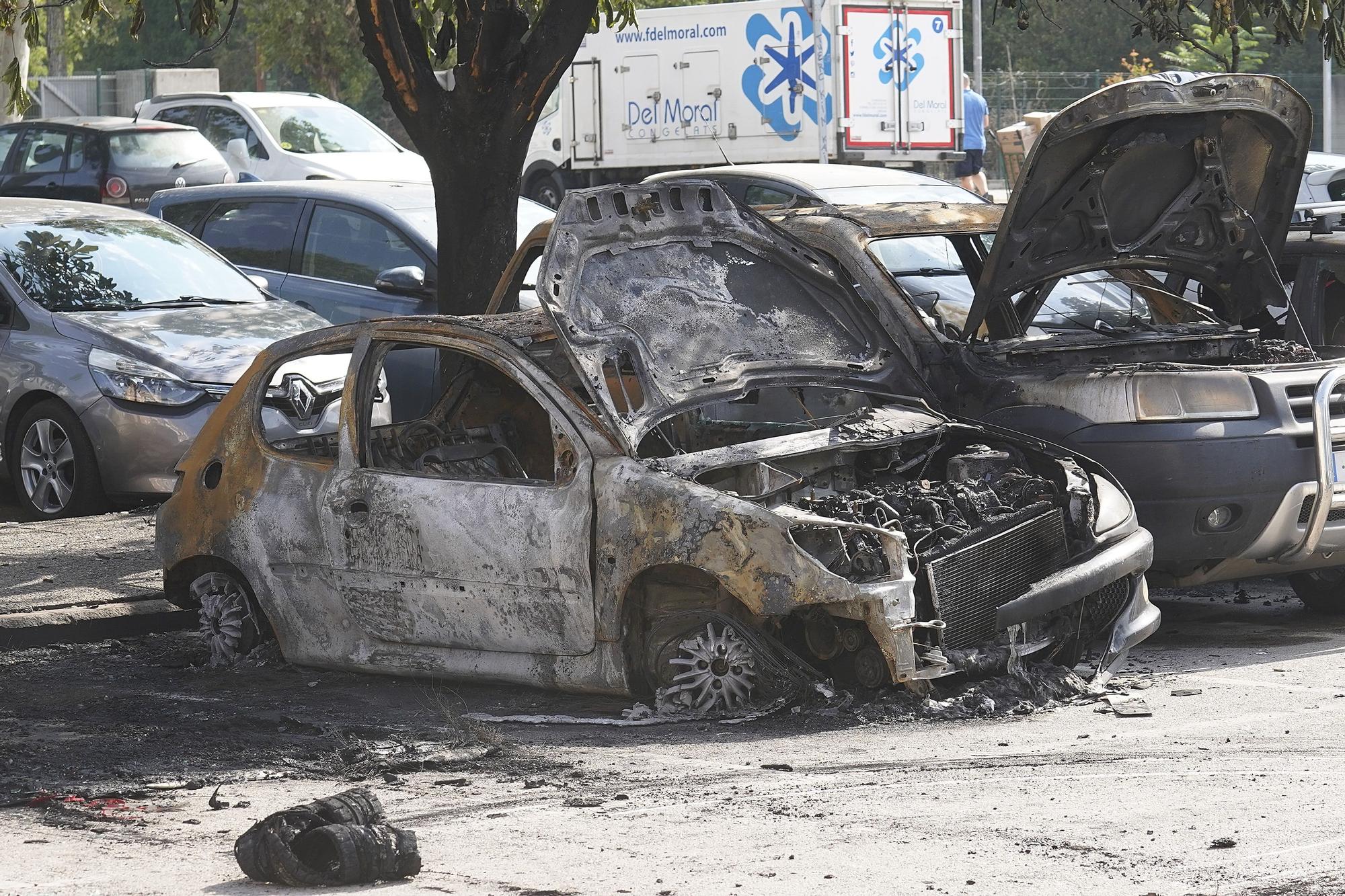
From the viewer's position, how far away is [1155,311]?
30.7ft

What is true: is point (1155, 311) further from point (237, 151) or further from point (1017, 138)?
point (1017, 138)

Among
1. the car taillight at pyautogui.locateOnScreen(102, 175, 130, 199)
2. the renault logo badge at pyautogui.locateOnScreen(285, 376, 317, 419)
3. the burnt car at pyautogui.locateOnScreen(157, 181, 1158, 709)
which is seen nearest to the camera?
the burnt car at pyautogui.locateOnScreen(157, 181, 1158, 709)

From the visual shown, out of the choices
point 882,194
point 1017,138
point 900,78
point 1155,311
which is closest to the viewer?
point 1155,311

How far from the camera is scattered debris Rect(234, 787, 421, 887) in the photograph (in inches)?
190

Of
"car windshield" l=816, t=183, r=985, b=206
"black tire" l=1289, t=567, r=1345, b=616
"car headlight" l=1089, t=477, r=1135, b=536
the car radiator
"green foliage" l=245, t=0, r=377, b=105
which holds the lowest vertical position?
"black tire" l=1289, t=567, r=1345, b=616

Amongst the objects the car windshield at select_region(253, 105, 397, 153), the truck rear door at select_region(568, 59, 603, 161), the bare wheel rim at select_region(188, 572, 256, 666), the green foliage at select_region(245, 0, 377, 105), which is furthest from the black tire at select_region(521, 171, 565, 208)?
the bare wheel rim at select_region(188, 572, 256, 666)

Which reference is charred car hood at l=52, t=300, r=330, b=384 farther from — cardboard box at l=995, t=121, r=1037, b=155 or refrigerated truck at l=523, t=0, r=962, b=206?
cardboard box at l=995, t=121, r=1037, b=155

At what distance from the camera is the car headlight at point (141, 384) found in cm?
1072

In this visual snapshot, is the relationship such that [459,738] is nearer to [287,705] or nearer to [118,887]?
[287,705]

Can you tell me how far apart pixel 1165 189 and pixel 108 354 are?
5.83m

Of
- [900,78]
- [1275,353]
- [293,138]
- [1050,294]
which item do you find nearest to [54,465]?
[1050,294]

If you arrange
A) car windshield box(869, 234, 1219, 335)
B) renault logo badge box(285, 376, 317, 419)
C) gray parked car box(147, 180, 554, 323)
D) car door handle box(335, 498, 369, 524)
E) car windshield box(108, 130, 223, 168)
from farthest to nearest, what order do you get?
car windshield box(108, 130, 223, 168) → gray parked car box(147, 180, 554, 323) → renault logo badge box(285, 376, 317, 419) → car windshield box(869, 234, 1219, 335) → car door handle box(335, 498, 369, 524)

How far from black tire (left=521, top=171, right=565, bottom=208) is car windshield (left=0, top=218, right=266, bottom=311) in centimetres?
1567

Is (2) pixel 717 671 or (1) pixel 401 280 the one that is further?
(1) pixel 401 280
